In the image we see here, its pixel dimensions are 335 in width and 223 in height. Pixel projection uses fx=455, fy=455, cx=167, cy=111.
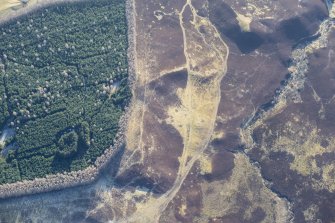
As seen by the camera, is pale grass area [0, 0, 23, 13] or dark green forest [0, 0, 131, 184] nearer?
dark green forest [0, 0, 131, 184]

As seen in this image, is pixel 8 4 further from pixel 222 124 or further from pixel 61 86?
pixel 222 124

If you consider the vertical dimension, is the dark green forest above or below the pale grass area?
below

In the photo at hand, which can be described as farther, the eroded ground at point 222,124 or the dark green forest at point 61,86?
the dark green forest at point 61,86

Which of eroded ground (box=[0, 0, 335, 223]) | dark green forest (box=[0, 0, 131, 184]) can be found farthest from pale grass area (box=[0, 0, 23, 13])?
eroded ground (box=[0, 0, 335, 223])

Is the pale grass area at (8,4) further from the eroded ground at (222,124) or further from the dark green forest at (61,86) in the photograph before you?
the eroded ground at (222,124)

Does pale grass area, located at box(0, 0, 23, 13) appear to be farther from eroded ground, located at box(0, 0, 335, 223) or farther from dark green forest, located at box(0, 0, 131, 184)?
eroded ground, located at box(0, 0, 335, 223)

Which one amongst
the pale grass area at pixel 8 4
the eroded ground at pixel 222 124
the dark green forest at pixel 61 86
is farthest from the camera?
the pale grass area at pixel 8 4

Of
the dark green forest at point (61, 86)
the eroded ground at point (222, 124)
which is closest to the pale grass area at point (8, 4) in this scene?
the dark green forest at point (61, 86)

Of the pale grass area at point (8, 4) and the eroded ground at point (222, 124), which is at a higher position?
the pale grass area at point (8, 4)
